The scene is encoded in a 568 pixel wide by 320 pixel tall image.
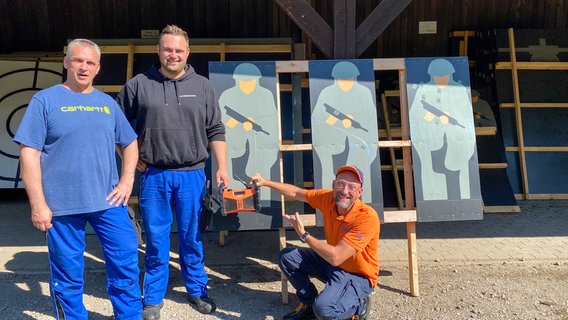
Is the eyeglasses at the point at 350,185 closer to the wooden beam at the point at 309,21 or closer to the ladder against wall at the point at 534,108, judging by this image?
the wooden beam at the point at 309,21

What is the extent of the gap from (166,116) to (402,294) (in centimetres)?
232

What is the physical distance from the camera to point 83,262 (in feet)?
9.71

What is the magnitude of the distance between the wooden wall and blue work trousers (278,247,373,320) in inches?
152

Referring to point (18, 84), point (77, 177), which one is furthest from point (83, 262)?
point (18, 84)

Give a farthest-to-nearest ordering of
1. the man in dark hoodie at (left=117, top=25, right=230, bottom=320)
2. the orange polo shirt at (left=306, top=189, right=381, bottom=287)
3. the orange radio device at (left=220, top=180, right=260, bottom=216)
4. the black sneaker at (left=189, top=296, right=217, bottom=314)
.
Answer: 1. the black sneaker at (left=189, top=296, right=217, bottom=314)
2. the orange radio device at (left=220, top=180, right=260, bottom=216)
3. the man in dark hoodie at (left=117, top=25, right=230, bottom=320)
4. the orange polo shirt at (left=306, top=189, right=381, bottom=287)

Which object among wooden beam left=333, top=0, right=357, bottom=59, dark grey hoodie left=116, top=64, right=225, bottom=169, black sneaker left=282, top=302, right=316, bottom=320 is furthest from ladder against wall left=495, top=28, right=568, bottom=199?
dark grey hoodie left=116, top=64, right=225, bottom=169

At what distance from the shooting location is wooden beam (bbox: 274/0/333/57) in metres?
3.84

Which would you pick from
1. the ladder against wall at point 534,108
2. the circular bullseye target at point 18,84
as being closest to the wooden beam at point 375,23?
the ladder against wall at point 534,108

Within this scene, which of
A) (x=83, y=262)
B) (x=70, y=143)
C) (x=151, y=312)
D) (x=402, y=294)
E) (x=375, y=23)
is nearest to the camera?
(x=70, y=143)

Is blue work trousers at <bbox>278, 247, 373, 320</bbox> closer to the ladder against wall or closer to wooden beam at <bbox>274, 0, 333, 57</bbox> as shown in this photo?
wooden beam at <bbox>274, 0, 333, 57</bbox>

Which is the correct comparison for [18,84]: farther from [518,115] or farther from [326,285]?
[518,115]

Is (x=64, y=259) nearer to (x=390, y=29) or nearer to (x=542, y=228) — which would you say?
(x=542, y=228)

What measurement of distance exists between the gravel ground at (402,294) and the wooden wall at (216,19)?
3.58 meters

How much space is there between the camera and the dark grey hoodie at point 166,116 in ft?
10.5
